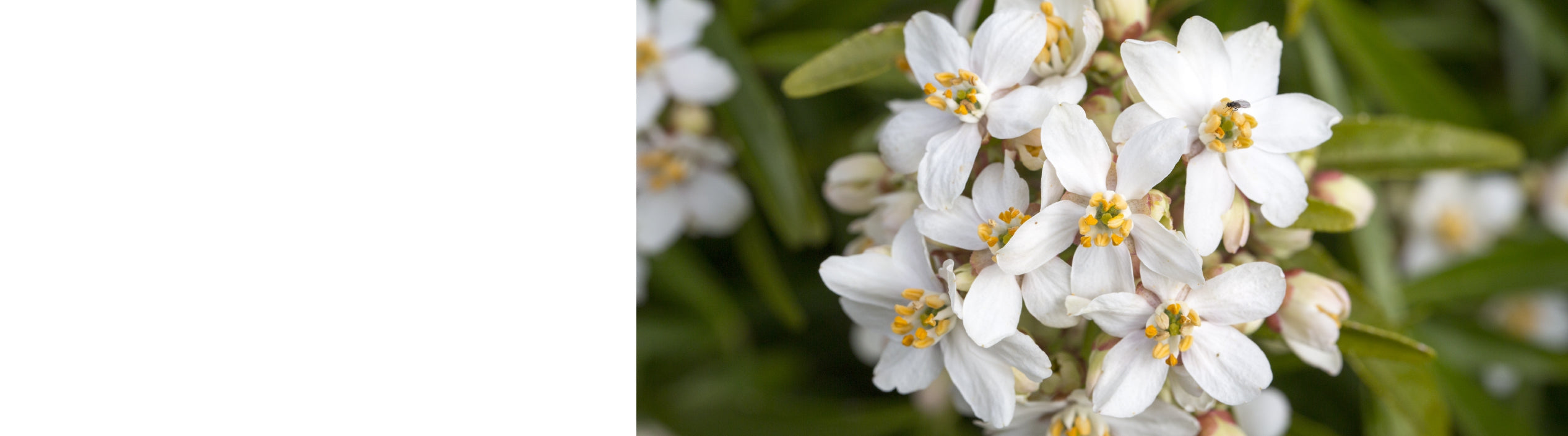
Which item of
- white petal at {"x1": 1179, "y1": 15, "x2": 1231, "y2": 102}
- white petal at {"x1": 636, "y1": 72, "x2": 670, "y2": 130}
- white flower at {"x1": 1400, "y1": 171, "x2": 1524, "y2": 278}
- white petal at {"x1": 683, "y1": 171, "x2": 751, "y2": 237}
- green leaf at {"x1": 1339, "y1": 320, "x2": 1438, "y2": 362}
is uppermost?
white petal at {"x1": 636, "y1": 72, "x2": 670, "y2": 130}

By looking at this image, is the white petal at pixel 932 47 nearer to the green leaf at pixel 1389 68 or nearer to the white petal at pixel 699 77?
the white petal at pixel 699 77

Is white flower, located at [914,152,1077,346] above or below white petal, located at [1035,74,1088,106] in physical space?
below

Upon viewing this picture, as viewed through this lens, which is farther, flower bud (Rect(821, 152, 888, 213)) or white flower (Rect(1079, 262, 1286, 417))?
flower bud (Rect(821, 152, 888, 213))

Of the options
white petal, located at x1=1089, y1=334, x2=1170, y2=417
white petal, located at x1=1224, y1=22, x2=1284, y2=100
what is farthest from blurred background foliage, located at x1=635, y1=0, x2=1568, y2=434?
white petal, located at x1=1089, y1=334, x2=1170, y2=417

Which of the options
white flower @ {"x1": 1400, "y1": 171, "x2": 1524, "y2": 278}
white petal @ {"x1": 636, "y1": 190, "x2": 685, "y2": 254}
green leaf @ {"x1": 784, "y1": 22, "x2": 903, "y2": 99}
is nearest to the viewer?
green leaf @ {"x1": 784, "y1": 22, "x2": 903, "y2": 99}

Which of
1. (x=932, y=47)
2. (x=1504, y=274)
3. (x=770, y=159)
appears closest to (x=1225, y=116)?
(x=932, y=47)

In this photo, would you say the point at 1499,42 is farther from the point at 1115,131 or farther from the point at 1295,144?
the point at 1115,131
